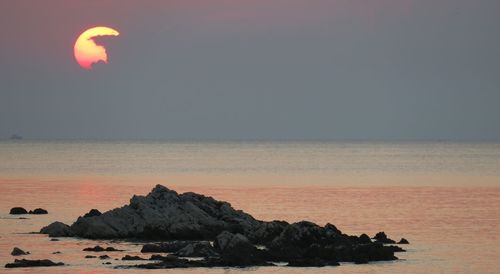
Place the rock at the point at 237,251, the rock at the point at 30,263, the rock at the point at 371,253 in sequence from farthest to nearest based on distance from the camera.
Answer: the rock at the point at 371,253 < the rock at the point at 237,251 < the rock at the point at 30,263

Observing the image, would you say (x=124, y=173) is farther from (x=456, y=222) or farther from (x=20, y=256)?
(x=20, y=256)

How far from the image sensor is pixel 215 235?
56.1 metres

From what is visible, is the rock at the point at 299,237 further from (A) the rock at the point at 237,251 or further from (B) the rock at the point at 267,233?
(B) the rock at the point at 267,233

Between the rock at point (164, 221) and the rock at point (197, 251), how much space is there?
7142mm

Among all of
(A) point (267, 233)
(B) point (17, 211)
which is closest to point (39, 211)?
(B) point (17, 211)

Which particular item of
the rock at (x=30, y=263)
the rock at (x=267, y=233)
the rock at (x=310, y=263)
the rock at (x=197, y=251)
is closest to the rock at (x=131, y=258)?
the rock at (x=197, y=251)

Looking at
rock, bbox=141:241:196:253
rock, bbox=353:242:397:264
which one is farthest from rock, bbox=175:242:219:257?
rock, bbox=353:242:397:264

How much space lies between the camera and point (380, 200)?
8712 cm

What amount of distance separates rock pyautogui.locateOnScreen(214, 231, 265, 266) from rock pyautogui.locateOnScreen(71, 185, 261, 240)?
285 inches

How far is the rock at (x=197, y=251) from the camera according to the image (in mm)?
47291

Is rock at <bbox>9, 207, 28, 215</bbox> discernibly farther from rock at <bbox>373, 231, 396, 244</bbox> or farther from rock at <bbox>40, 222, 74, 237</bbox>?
rock at <bbox>373, 231, 396, 244</bbox>

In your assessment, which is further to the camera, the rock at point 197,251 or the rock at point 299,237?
the rock at point 299,237

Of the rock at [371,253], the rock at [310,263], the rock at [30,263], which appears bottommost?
the rock at [30,263]

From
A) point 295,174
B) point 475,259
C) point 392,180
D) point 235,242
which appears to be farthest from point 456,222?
point 295,174
